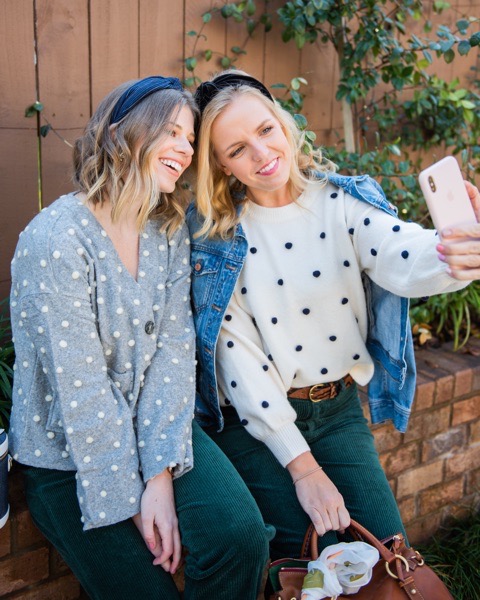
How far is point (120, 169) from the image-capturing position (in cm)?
196

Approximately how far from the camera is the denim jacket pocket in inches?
84.4

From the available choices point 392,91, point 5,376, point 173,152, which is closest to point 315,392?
point 173,152

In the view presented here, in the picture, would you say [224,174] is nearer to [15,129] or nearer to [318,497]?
[15,129]

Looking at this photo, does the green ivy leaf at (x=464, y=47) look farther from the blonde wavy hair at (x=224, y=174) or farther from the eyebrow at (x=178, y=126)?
the eyebrow at (x=178, y=126)

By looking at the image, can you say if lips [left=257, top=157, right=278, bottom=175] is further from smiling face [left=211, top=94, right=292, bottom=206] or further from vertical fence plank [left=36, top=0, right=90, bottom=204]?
vertical fence plank [left=36, top=0, right=90, bottom=204]

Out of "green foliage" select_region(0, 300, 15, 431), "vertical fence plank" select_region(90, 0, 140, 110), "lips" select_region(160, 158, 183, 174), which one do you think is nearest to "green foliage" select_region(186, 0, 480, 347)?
"vertical fence plank" select_region(90, 0, 140, 110)

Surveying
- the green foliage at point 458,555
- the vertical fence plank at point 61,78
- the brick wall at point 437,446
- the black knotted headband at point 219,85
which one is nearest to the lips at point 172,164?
the black knotted headband at point 219,85

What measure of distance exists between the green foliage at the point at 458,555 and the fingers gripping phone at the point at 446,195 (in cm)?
175

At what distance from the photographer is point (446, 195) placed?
1.60m

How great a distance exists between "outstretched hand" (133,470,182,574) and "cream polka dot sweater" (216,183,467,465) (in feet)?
1.28

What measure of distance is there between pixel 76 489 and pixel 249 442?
23.1 inches

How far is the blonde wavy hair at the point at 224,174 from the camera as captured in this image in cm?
210

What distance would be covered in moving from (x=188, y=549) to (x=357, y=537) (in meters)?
0.48

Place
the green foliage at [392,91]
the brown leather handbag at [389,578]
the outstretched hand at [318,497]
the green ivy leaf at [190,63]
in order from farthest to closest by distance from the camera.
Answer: the green foliage at [392,91]
the green ivy leaf at [190,63]
the outstretched hand at [318,497]
the brown leather handbag at [389,578]
